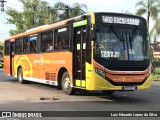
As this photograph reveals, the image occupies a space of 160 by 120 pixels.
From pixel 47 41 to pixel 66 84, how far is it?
3.13 m

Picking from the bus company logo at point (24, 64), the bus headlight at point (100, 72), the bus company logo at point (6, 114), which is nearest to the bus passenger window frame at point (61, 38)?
the bus headlight at point (100, 72)

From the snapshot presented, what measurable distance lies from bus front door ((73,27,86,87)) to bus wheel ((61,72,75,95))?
2.17 ft

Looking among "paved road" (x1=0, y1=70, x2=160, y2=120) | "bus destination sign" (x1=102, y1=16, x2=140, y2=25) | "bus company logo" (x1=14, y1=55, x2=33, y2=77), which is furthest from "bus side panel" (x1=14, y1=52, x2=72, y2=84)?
"bus destination sign" (x1=102, y1=16, x2=140, y2=25)

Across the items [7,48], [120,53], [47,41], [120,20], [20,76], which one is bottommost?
[20,76]

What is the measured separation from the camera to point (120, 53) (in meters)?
14.3

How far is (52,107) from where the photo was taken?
41.7 ft

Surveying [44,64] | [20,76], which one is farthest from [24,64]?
[44,64]

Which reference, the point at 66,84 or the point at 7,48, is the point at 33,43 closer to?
the point at 66,84

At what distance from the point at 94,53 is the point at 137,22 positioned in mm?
2226

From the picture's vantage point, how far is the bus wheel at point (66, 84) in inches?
637

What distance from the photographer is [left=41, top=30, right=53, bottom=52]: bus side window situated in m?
18.4

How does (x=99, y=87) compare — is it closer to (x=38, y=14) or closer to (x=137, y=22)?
(x=137, y=22)

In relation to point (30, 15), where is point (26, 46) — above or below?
below

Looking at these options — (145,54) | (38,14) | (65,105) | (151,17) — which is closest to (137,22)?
(145,54)
